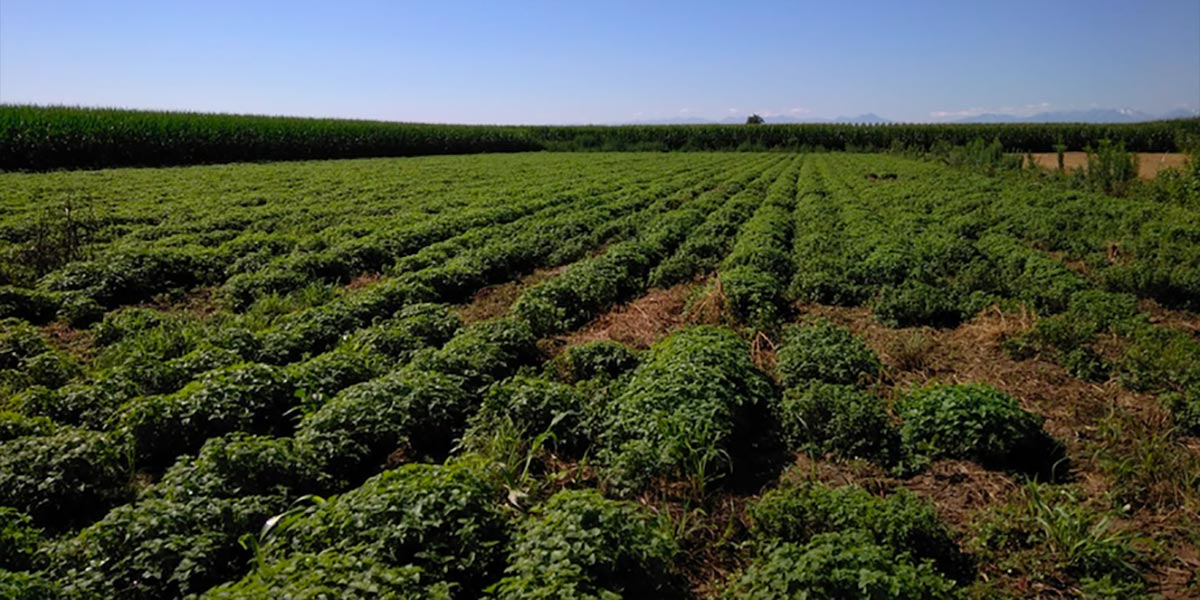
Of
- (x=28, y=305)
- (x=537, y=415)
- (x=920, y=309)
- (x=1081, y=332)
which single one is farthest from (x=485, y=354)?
(x=1081, y=332)

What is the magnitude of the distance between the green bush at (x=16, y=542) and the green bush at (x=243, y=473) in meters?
0.64

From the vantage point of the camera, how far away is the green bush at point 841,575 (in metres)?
3.56

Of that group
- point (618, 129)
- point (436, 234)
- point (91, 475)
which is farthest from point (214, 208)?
point (618, 129)

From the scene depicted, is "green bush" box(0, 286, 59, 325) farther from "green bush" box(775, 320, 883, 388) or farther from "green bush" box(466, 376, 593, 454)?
"green bush" box(775, 320, 883, 388)

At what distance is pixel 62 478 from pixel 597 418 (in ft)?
13.1

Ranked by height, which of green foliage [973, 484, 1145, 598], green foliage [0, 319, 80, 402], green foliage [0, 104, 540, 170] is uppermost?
green foliage [0, 104, 540, 170]

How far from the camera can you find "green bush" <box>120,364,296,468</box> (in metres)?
5.54

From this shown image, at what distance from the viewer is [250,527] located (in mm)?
4391

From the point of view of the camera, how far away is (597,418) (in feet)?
20.3

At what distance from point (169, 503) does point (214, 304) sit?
7069 mm

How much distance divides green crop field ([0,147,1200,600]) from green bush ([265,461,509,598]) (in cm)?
2

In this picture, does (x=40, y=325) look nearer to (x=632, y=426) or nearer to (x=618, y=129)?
(x=632, y=426)

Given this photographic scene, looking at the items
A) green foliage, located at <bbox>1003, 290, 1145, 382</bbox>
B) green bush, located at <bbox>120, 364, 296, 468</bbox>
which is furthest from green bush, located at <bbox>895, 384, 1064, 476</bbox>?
green bush, located at <bbox>120, 364, 296, 468</bbox>

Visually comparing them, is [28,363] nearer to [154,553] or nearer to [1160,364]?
[154,553]
